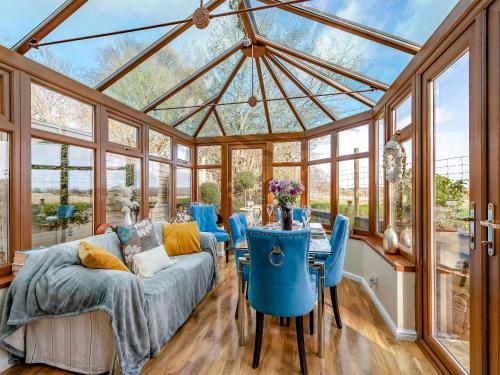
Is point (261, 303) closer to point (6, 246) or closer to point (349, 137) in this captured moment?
point (6, 246)

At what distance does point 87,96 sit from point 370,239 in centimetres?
429

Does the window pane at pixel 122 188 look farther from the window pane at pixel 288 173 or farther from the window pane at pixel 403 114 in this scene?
the window pane at pixel 403 114

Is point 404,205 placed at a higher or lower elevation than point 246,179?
lower

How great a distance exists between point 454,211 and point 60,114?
4065mm

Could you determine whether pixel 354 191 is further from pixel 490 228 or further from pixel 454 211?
pixel 490 228

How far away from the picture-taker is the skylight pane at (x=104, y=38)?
250 cm

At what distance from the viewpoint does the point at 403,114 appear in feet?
9.59

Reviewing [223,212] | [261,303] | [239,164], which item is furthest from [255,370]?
[239,164]

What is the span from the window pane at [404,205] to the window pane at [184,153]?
4.14m

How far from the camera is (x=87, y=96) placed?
3146 millimetres

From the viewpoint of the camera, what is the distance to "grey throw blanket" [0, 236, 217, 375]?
1.79 meters

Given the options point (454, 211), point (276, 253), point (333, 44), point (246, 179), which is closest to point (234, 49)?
point (333, 44)

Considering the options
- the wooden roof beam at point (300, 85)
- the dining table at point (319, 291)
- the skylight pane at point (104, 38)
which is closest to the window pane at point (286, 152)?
the wooden roof beam at point (300, 85)

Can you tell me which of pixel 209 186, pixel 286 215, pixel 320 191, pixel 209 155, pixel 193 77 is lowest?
pixel 286 215
